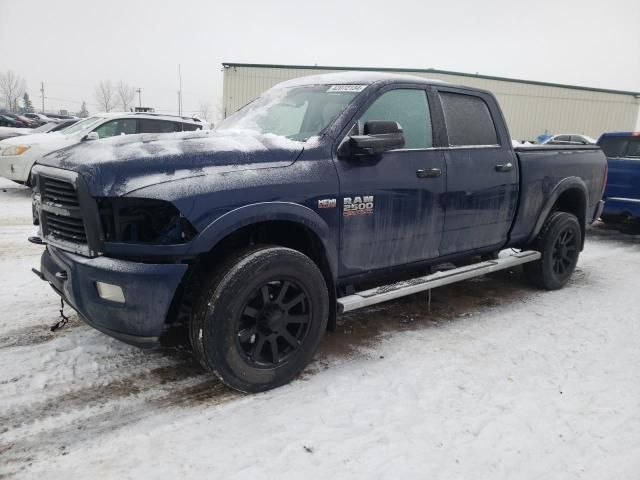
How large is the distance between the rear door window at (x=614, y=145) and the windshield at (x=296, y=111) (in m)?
6.77

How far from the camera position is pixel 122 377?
3.13 meters

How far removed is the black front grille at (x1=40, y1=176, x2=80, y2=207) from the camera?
2.74 m

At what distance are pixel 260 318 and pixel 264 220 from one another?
0.59m

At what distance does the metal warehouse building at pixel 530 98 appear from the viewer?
24.8m

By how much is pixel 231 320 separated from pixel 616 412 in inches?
91.4

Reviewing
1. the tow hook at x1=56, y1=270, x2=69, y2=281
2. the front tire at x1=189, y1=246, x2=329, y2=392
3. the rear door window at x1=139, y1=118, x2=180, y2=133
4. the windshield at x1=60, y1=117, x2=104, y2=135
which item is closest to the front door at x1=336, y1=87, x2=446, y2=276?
the front tire at x1=189, y1=246, x2=329, y2=392

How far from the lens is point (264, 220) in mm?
2900

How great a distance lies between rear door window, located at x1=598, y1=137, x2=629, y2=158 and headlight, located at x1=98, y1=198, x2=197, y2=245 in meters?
8.26

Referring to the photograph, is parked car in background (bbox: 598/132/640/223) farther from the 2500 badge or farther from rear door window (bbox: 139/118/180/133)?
rear door window (bbox: 139/118/180/133)

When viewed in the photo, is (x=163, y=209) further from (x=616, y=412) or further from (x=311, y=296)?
(x=616, y=412)

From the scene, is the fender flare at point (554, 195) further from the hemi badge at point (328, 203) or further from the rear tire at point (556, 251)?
the hemi badge at point (328, 203)

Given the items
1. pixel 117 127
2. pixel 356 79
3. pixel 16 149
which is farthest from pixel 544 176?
pixel 16 149

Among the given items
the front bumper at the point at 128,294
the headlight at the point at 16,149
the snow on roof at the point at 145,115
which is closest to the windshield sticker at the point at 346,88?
the front bumper at the point at 128,294

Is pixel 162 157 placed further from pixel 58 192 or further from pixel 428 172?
pixel 428 172
